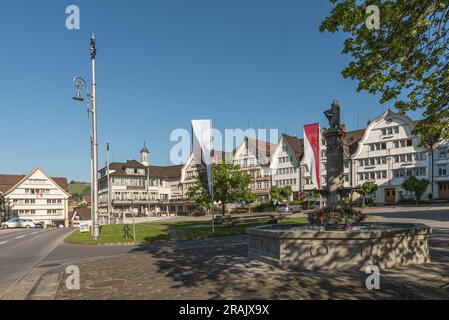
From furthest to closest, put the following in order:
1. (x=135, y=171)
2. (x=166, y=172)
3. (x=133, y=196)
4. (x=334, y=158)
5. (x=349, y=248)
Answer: (x=166, y=172), (x=135, y=171), (x=133, y=196), (x=334, y=158), (x=349, y=248)

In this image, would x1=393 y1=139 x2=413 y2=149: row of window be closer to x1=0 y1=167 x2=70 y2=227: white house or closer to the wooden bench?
the wooden bench

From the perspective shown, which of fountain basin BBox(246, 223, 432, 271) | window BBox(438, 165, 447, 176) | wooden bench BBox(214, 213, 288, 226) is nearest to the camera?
fountain basin BBox(246, 223, 432, 271)

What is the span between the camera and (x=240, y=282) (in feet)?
28.2

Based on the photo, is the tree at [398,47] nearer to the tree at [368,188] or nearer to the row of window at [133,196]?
the tree at [368,188]

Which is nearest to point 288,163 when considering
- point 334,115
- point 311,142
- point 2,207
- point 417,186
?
point 417,186

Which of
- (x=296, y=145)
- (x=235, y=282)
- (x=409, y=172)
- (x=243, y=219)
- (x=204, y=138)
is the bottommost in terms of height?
(x=243, y=219)

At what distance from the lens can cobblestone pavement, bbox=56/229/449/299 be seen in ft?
24.2

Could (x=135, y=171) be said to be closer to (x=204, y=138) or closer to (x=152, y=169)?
(x=152, y=169)

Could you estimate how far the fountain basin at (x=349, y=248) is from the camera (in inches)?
364

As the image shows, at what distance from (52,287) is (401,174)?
56.3m

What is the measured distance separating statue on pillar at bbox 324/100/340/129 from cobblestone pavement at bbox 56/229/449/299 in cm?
577

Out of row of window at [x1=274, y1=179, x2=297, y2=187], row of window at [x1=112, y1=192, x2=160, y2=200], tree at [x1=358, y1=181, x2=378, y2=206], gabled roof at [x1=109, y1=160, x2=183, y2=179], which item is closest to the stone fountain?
tree at [x1=358, y1=181, x2=378, y2=206]

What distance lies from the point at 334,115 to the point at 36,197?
79.6 meters
